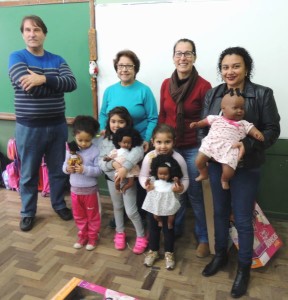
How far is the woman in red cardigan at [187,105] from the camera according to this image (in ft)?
Answer: 6.05

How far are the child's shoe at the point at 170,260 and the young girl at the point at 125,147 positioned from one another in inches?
20.7

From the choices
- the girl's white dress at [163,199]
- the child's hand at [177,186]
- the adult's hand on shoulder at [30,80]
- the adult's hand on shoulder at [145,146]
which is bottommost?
the girl's white dress at [163,199]

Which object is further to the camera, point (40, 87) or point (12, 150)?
point (12, 150)

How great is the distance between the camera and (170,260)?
Result: 6.33ft

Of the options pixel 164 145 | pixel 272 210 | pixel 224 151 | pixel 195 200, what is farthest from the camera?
pixel 272 210

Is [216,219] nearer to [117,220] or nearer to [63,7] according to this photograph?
[117,220]

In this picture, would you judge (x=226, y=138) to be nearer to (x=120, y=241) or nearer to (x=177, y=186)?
(x=177, y=186)

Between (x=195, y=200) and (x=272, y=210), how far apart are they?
3.20 ft

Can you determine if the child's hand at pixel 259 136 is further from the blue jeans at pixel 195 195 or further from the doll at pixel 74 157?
the doll at pixel 74 157

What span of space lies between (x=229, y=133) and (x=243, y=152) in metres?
0.12

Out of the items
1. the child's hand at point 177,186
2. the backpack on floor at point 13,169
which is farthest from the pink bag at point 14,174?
the child's hand at point 177,186

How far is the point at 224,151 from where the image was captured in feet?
4.95

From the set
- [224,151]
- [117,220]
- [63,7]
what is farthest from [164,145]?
[63,7]

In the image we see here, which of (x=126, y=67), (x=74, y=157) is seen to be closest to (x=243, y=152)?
(x=126, y=67)
